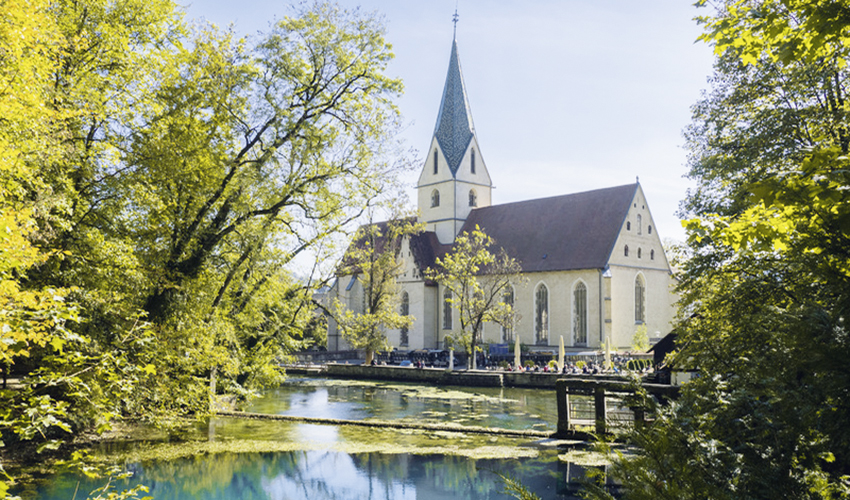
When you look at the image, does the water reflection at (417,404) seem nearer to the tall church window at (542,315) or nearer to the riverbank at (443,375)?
the riverbank at (443,375)

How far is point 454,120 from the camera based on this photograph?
5541cm

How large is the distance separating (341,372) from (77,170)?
27321 millimetres

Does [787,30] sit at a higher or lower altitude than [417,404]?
higher

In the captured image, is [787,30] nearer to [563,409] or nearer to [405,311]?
[563,409]

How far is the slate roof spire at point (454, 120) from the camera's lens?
55281mm

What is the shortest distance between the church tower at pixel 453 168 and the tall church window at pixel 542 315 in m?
11.5

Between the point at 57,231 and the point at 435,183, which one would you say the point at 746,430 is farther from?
the point at 435,183

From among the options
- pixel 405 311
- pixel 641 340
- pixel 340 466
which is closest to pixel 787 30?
pixel 340 466

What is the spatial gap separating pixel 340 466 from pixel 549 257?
1361 inches

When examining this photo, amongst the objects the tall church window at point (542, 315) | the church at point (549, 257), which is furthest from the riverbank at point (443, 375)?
the tall church window at point (542, 315)

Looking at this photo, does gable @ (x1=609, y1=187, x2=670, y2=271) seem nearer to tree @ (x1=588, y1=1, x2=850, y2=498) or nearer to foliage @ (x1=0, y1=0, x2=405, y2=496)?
foliage @ (x1=0, y1=0, x2=405, y2=496)

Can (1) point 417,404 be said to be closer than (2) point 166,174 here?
No

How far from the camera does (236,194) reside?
1464 centimetres

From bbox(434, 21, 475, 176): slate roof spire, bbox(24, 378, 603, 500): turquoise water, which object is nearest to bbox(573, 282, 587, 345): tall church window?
bbox(434, 21, 475, 176): slate roof spire
